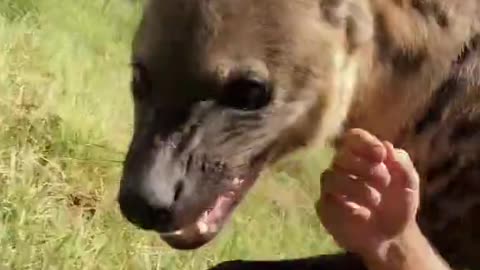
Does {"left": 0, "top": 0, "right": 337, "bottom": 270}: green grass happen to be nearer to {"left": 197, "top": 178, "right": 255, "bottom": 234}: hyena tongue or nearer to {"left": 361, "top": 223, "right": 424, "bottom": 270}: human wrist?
{"left": 197, "top": 178, "right": 255, "bottom": 234}: hyena tongue

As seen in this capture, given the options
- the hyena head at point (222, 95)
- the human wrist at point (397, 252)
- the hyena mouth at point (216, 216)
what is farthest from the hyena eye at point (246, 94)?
the human wrist at point (397, 252)

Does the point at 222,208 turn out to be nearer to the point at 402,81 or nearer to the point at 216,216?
the point at 216,216

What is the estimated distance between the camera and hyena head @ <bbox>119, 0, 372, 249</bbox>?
179cm

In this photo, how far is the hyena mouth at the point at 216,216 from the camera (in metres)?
1.87

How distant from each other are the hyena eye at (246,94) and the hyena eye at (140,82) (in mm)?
108

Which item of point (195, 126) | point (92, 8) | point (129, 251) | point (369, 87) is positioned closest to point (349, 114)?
point (369, 87)

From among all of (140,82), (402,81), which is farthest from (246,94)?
(402,81)

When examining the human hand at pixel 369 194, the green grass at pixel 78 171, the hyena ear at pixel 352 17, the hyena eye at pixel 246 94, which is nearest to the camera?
the human hand at pixel 369 194

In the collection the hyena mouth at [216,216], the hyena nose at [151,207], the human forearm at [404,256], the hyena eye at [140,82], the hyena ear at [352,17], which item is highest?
the hyena ear at [352,17]

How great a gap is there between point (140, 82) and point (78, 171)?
5.30ft

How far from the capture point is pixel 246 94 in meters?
1.86

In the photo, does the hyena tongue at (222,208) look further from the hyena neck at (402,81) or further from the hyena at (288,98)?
the hyena neck at (402,81)

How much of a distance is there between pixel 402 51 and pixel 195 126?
0.39m

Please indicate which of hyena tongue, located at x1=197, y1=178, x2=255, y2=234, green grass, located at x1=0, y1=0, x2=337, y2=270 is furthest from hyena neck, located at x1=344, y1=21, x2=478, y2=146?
hyena tongue, located at x1=197, y1=178, x2=255, y2=234
